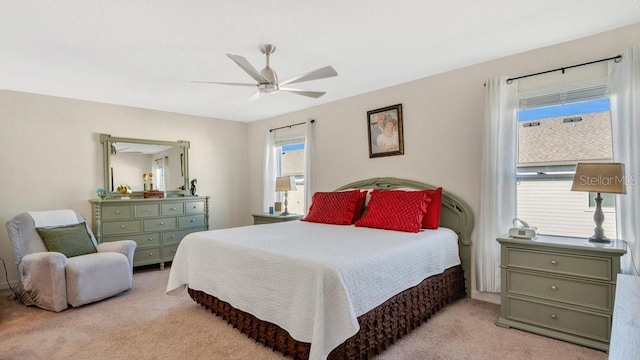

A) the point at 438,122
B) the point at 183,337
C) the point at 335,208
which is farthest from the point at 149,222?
the point at 438,122

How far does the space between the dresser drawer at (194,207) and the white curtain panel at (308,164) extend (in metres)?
1.71

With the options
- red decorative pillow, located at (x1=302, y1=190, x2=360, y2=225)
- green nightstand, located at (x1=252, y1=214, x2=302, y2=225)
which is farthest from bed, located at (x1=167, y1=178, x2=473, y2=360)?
green nightstand, located at (x1=252, y1=214, x2=302, y2=225)

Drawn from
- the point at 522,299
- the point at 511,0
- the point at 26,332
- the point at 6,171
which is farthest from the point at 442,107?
the point at 6,171

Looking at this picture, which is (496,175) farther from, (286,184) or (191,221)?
(191,221)

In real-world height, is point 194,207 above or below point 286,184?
below

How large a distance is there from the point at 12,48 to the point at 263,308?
9.84ft

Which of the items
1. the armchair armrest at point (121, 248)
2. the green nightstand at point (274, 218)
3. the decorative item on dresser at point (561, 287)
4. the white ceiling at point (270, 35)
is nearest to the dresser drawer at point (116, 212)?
the armchair armrest at point (121, 248)

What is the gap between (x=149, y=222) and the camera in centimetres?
458

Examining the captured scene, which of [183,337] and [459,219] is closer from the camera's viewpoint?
[183,337]

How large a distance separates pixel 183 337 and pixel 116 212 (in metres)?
2.59

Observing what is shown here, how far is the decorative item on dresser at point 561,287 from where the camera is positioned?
7.28 ft

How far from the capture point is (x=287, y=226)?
139 inches

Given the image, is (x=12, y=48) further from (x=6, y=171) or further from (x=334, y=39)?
(x=334, y=39)

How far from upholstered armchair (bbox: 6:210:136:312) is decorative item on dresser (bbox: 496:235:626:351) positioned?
12.3ft
